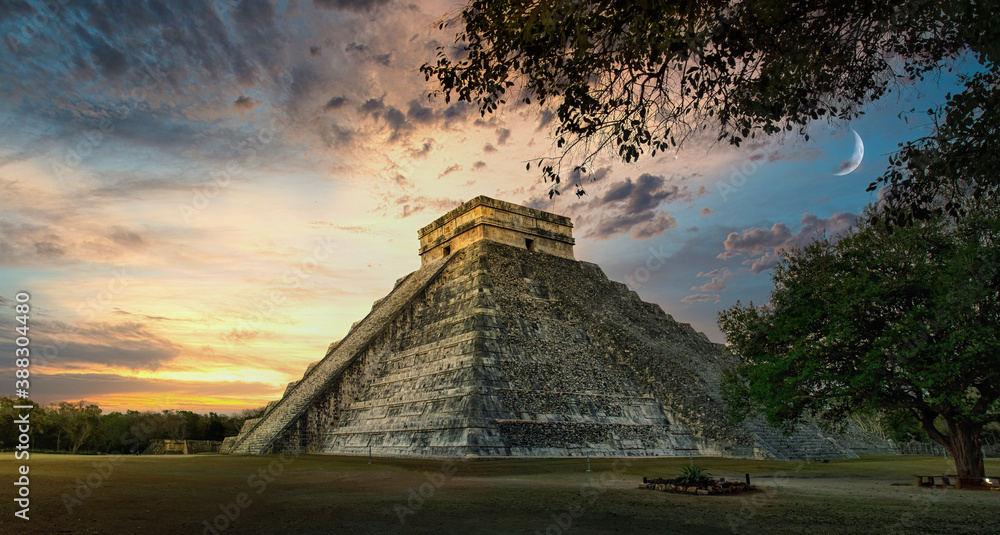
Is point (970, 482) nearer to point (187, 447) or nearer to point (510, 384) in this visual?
point (510, 384)

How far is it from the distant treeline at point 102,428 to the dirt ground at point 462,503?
77.0 feet

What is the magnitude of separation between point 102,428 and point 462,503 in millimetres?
36796

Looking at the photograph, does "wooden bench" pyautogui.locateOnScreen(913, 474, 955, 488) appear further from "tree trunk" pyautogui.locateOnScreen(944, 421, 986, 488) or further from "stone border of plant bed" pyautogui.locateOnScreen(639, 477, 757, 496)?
"stone border of plant bed" pyautogui.locateOnScreen(639, 477, 757, 496)

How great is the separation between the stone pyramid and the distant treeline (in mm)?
15491

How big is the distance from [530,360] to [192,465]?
10207mm

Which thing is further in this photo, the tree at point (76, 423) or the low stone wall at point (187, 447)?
the tree at point (76, 423)

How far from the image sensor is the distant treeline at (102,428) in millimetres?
32281

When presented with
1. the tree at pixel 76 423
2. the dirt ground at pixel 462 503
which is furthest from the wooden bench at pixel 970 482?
the tree at pixel 76 423

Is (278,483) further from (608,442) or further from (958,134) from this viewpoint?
(958,134)

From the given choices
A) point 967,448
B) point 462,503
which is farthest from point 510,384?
point 967,448

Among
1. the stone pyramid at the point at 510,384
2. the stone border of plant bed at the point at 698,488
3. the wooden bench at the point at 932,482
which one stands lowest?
the wooden bench at the point at 932,482

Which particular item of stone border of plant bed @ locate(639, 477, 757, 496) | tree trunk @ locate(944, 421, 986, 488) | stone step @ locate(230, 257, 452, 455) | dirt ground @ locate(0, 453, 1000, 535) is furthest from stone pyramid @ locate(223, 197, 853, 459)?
tree trunk @ locate(944, 421, 986, 488)

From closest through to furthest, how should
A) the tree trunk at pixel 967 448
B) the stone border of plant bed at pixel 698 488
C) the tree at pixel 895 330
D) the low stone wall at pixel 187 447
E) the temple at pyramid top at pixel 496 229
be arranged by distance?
1. the stone border of plant bed at pixel 698 488
2. the tree at pixel 895 330
3. the tree trunk at pixel 967 448
4. the low stone wall at pixel 187 447
5. the temple at pyramid top at pixel 496 229

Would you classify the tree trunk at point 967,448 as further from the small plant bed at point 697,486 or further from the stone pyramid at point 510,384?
the stone pyramid at point 510,384
